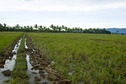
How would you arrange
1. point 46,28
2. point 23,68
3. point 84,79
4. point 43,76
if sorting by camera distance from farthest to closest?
point 46,28, point 23,68, point 43,76, point 84,79

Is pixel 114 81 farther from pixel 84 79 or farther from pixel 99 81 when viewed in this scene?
pixel 84 79

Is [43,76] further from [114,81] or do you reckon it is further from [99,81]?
[114,81]

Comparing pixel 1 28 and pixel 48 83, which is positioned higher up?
pixel 1 28

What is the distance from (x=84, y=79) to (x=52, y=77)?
5.18 ft

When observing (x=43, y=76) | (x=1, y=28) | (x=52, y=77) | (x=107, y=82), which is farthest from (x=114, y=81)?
(x=1, y=28)

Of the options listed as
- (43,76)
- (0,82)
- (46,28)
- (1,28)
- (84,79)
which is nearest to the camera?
(0,82)

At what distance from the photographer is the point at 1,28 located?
9425 centimetres

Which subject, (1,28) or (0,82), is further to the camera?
(1,28)

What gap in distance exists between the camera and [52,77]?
17.1 ft

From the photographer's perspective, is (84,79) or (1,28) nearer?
(84,79)

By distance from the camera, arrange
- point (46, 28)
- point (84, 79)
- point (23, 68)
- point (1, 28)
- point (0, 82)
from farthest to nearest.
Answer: point (46, 28), point (1, 28), point (23, 68), point (84, 79), point (0, 82)

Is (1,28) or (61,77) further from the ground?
(1,28)

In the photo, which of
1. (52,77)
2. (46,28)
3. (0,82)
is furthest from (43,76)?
(46,28)

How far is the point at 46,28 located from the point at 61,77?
393 ft
